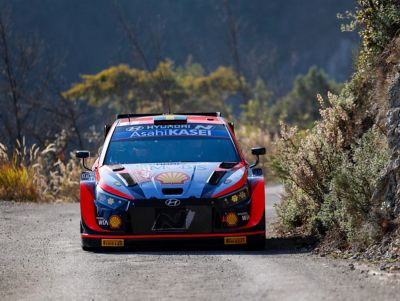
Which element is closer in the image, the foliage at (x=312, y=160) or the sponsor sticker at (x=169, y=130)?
the foliage at (x=312, y=160)

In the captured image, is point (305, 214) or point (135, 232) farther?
point (305, 214)

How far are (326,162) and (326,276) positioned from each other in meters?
4.12

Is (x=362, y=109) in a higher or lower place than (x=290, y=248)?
higher

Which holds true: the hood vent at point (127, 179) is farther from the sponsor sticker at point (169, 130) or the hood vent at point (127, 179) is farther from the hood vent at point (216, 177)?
the sponsor sticker at point (169, 130)

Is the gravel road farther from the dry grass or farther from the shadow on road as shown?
the dry grass

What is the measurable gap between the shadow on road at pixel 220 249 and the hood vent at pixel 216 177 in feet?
2.54

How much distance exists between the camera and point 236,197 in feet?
39.3

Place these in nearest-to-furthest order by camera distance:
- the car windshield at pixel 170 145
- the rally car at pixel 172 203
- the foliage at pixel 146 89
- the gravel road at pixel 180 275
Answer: the gravel road at pixel 180 275 < the rally car at pixel 172 203 < the car windshield at pixel 170 145 < the foliage at pixel 146 89

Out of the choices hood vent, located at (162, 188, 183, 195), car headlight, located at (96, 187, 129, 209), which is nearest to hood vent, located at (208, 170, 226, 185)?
hood vent, located at (162, 188, 183, 195)

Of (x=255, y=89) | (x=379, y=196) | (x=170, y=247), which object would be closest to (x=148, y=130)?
(x=170, y=247)

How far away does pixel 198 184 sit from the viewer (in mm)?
11945

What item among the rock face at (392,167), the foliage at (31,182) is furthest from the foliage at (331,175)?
the foliage at (31,182)

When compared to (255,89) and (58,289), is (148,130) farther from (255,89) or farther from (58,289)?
(255,89)

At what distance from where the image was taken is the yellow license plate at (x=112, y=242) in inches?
469
